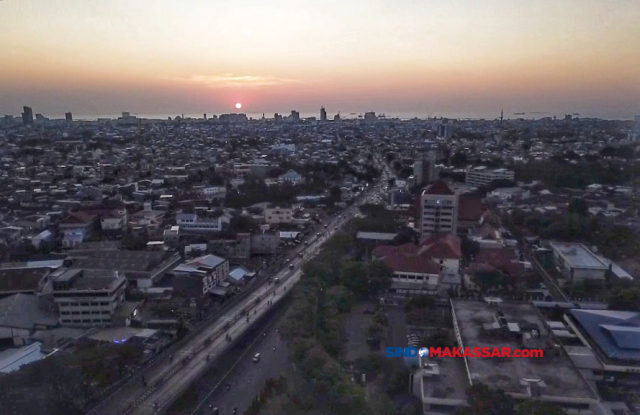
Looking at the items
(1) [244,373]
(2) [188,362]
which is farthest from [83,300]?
(1) [244,373]

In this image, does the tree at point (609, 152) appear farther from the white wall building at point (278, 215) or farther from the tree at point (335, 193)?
the white wall building at point (278, 215)

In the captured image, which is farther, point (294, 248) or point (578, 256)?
point (294, 248)

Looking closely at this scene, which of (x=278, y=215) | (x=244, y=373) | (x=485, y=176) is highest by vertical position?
(x=485, y=176)

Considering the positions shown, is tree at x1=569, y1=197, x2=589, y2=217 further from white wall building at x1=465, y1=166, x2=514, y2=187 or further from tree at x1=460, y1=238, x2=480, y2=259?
white wall building at x1=465, y1=166, x2=514, y2=187

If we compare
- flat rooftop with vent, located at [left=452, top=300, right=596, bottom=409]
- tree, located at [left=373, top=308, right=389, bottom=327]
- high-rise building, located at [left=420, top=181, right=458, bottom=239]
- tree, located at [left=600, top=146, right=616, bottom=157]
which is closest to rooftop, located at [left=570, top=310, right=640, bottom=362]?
flat rooftop with vent, located at [left=452, top=300, right=596, bottom=409]

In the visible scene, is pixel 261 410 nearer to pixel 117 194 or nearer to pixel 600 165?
pixel 117 194

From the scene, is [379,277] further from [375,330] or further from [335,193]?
[335,193]
